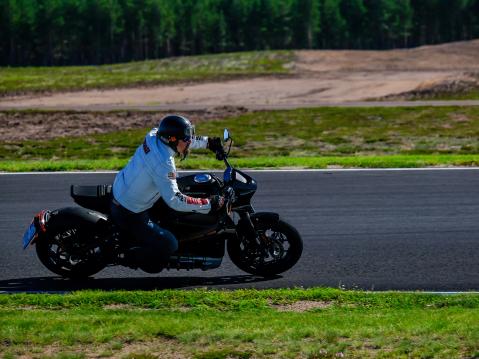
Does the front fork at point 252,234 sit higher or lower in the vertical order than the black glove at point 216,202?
lower

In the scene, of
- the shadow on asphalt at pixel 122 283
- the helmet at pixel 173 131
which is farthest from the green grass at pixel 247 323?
the helmet at pixel 173 131

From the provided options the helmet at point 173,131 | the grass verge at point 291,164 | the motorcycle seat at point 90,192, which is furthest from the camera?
the grass verge at point 291,164

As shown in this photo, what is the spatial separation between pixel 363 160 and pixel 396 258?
825 centimetres

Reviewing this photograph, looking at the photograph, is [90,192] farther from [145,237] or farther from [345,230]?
[345,230]

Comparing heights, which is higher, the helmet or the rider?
the helmet

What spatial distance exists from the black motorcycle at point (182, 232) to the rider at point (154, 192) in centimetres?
14

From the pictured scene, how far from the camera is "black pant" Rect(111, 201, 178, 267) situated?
8.75 m

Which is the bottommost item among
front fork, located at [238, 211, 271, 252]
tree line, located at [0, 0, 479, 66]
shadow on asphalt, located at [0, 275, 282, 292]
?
shadow on asphalt, located at [0, 275, 282, 292]

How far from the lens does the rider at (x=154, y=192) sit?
27.7ft

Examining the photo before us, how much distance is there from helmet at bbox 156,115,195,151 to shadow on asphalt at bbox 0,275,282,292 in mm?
A: 1415

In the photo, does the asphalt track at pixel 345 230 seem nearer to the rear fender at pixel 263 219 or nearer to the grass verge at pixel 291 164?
the rear fender at pixel 263 219

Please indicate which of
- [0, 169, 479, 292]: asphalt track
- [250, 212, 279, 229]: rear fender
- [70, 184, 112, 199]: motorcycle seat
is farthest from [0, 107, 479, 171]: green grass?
[70, 184, 112, 199]: motorcycle seat

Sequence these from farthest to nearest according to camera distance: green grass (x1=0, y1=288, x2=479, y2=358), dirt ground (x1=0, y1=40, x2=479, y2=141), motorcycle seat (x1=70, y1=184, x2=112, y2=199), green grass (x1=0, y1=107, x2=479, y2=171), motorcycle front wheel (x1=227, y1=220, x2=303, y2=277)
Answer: dirt ground (x1=0, y1=40, x2=479, y2=141) → green grass (x1=0, y1=107, x2=479, y2=171) → motorcycle front wheel (x1=227, y1=220, x2=303, y2=277) → motorcycle seat (x1=70, y1=184, x2=112, y2=199) → green grass (x1=0, y1=288, x2=479, y2=358)

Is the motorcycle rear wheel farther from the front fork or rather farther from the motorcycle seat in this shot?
the front fork
